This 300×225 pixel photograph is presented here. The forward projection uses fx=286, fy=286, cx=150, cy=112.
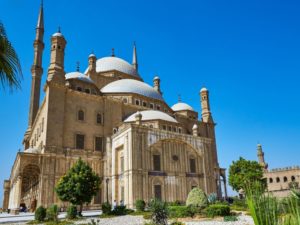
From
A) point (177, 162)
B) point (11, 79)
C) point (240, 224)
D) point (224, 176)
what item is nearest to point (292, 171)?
point (224, 176)

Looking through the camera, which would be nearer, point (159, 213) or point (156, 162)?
point (159, 213)

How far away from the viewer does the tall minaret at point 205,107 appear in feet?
129

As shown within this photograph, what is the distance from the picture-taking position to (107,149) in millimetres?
28062

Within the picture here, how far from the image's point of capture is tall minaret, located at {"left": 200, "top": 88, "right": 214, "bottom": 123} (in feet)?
129

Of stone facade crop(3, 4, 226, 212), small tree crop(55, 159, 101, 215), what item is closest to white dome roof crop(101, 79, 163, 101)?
stone facade crop(3, 4, 226, 212)

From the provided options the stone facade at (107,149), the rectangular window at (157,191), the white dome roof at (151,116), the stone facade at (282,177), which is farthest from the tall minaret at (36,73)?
the stone facade at (282,177)

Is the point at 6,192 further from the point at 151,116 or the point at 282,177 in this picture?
the point at 282,177

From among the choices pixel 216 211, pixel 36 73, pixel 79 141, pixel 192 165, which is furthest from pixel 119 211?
pixel 36 73

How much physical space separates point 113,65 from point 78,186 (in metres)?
26.2

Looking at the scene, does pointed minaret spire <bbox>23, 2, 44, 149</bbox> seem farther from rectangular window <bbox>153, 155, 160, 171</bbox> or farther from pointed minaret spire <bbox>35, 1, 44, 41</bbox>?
rectangular window <bbox>153, 155, 160, 171</bbox>

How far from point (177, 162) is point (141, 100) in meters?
9.93

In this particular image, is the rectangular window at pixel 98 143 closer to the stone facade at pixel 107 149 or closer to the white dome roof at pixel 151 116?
the stone facade at pixel 107 149

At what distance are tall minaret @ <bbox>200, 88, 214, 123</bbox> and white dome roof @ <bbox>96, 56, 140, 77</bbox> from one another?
34.4 feet

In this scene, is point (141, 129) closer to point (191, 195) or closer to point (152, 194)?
point (152, 194)
